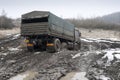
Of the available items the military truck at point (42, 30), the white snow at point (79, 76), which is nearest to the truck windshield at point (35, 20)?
the military truck at point (42, 30)

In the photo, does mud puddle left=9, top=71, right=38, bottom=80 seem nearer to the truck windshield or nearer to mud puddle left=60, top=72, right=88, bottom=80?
mud puddle left=60, top=72, right=88, bottom=80

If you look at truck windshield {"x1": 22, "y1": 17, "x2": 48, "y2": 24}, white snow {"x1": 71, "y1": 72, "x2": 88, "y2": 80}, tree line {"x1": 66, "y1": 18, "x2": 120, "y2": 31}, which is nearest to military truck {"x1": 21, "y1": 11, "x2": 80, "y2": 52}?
truck windshield {"x1": 22, "y1": 17, "x2": 48, "y2": 24}

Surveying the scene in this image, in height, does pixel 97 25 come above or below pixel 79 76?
above

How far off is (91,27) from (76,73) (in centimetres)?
3609

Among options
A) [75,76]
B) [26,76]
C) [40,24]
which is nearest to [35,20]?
[40,24]

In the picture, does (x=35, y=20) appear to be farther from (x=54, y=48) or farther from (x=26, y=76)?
(x=26, y=76)

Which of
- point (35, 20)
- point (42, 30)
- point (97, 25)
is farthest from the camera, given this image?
point (97, 25)

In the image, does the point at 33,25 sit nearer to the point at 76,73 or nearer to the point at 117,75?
the point at 76,73

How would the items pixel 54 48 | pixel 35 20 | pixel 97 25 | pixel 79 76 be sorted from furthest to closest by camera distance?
pixel 97 25, pixel 35 20, pixel 54 48, pixel 79 76

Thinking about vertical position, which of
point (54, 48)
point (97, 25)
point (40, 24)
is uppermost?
point (97, 25)

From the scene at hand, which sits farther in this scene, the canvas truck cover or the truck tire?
the truck tire

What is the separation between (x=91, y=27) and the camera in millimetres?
46375

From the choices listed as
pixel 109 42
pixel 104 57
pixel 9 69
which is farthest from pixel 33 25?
pixel 109 42

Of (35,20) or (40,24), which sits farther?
(35,20)
